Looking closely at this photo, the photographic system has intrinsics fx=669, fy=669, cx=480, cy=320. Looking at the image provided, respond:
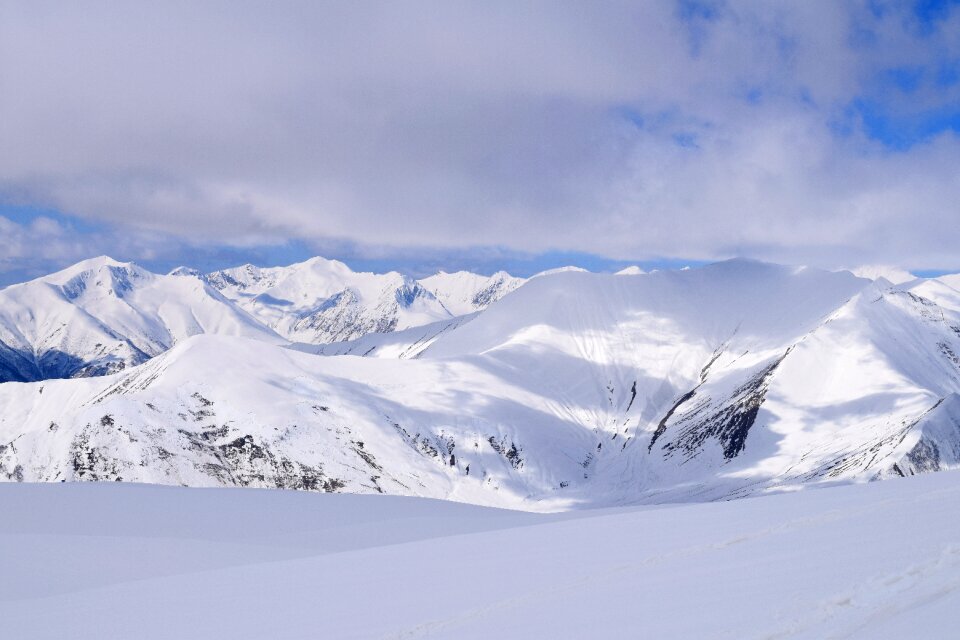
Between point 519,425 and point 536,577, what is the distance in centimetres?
16254

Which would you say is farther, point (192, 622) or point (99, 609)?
point (99, 609)

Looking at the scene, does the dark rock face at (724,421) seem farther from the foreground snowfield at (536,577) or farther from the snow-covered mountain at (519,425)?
the foreground snowfield at (536,577)

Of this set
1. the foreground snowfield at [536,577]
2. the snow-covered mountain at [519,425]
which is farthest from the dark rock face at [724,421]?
the foreground snowfield at [536,577]

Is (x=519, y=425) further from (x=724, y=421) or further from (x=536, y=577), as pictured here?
(x=536, y=577)

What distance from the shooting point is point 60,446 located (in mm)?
133750

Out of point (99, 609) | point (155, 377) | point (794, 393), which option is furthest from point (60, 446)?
point (794, 393)

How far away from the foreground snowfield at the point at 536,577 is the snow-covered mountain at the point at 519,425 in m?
100

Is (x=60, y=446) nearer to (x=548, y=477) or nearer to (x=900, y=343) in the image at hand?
Result: (x=548, y=477)

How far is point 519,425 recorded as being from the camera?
175m

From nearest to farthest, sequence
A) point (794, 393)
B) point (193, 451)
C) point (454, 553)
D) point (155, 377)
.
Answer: point (454, 553) < point (193, 451) < point (794, 393) < point (155, 377)

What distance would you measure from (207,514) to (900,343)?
7043 inches

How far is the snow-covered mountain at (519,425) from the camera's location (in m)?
128

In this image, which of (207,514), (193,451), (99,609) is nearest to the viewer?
(99,609)

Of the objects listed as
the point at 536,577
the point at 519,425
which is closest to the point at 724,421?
the point at 519,425
